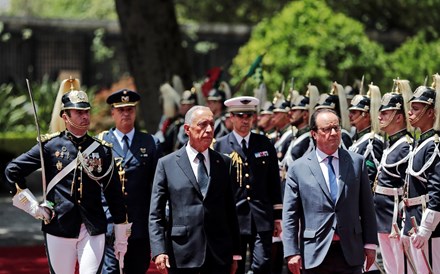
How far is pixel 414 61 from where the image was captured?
2375cm

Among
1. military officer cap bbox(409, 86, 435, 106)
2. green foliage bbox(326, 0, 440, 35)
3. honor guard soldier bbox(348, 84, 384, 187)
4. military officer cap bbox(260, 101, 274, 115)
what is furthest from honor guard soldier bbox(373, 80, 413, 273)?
green foliage bbox(326, 0, 440, 35)

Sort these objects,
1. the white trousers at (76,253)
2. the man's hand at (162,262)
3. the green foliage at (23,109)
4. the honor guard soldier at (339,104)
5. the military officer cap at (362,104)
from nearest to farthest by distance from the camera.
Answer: the man's hand at (162,262), the white trousers at (76,253), the military officer cap at (362,104), the honor guard soldier at (339,104), the green foliage at (23,109)

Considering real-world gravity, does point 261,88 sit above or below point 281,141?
above

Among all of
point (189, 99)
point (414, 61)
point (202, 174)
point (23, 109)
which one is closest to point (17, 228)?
point (189, 99)

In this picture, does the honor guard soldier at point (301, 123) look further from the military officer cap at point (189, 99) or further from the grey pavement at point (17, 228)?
the grey pavement at point (17, 228)

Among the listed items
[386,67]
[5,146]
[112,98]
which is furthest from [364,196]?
[5,146]

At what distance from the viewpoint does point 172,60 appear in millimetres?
18969

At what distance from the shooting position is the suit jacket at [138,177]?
985 cm

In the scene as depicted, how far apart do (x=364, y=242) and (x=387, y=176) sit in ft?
7.14

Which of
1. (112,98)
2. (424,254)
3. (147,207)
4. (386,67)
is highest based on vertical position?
(386,67)

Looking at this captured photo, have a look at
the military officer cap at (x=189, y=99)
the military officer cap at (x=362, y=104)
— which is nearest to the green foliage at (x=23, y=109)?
the military officer cap at (x=189, y=99)

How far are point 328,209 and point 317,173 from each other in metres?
0.28

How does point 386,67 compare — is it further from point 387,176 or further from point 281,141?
point 387,176

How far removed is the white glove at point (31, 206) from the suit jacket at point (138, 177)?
3.89ft
